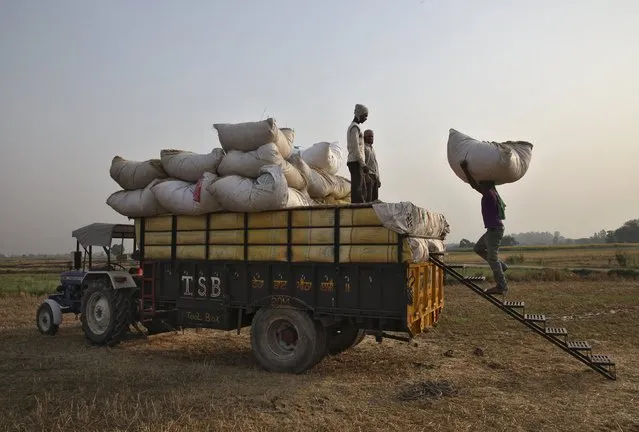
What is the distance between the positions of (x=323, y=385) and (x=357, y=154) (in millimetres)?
3654

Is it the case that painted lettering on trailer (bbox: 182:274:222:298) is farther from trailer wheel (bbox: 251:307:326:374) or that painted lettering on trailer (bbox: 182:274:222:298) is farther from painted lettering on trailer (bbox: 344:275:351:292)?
painted lettering on trailer (bbox: 344:275:351:292)

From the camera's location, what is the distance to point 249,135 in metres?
8.13

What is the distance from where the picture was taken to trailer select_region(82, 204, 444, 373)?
700 centimetres

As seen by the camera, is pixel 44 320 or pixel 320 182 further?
pixel 44 320

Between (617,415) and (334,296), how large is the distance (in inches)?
Result: 141

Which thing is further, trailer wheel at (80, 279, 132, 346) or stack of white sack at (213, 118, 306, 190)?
trailer wheel at (80, 279, 132, 346)

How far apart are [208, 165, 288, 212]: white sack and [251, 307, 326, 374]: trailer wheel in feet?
5.13

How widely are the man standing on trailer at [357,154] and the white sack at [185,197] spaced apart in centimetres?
220

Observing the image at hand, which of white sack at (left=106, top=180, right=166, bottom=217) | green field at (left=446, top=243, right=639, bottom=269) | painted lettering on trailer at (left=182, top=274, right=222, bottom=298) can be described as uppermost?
white sack at (left=106, top=180, right=166, bottom=217)

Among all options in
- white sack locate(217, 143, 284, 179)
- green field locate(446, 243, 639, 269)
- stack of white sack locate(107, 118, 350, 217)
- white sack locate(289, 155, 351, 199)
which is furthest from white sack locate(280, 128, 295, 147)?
green field locate(446, 243, 639, 269)

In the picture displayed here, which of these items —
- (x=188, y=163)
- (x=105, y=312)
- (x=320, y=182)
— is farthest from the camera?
(x=105, y=312)

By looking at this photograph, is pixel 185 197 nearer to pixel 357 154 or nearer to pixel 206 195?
pixel 206 195

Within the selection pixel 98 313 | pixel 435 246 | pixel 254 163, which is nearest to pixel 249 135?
pixel 254 163

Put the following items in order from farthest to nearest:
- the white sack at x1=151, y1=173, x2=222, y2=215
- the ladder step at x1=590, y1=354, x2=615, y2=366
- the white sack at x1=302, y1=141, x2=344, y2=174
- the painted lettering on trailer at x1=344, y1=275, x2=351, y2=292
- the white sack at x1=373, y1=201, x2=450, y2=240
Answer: the white sack at x1=302, y1=141, x2=344, y2=174 → the white sack at x1=151, y1=173, x2=222, y2=215 → the painted lettering on trailer at x1=344, y1=275, x2=351, y2=292 → the ladder step at x1=590, y1=354, x2=615, y2=366 → the white sack at x1=373, y1=201, x2=450, y2=240
